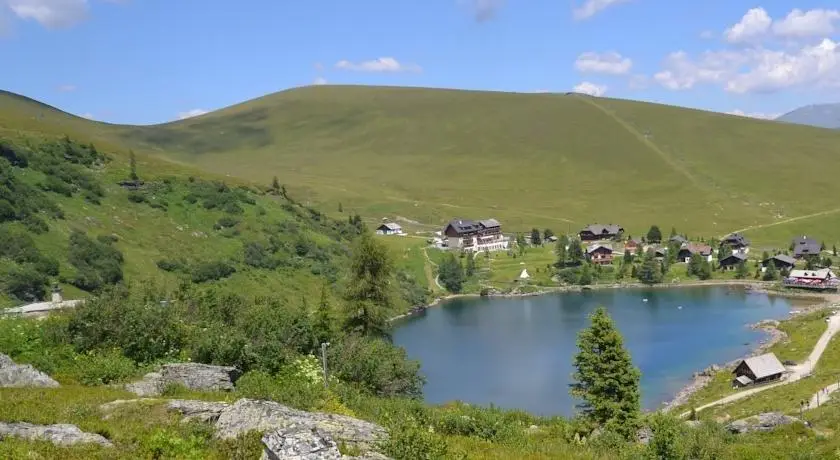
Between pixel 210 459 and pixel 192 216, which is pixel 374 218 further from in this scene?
pixel 210 459

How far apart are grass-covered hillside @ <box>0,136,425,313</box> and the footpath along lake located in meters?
9.04

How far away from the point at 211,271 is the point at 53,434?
63.3 meters

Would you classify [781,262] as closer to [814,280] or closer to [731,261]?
[731,261]

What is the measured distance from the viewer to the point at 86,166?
8738cm

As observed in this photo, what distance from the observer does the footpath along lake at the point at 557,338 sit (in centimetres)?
5409

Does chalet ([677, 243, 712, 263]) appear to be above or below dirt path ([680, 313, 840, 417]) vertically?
above

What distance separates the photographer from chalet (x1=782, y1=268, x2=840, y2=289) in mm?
100062

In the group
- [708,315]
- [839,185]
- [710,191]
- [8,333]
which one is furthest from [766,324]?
[839,185]

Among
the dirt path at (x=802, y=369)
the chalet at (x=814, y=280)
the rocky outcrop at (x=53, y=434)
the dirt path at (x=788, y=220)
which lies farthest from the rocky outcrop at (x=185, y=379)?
the dirt path at (x=788, y=220)

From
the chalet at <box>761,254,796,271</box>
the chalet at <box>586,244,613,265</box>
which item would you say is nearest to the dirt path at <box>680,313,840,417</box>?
the chalet at <box>761,254,796,271</box>

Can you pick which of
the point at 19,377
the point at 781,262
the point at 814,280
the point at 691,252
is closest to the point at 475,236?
the point at 691,252

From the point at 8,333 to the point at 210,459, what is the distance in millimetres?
A: 12291

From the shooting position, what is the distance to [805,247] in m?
122

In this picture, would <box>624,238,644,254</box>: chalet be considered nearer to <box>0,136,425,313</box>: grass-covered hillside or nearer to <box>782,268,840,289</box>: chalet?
<box>782,268,840,289</box>: chalet
